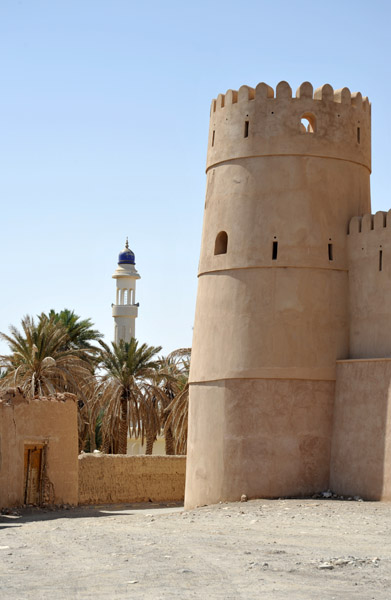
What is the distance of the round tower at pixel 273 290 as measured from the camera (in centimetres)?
1975

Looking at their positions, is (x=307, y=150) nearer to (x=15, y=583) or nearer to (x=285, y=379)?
(x=285, y=379)

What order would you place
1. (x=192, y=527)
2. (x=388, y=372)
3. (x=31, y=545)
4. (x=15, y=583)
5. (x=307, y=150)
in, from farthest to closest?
(x=307, y=150)
(x=388, y=372)
(x=192, y=527)
(x=31, y=545)
(x=15, y=583)

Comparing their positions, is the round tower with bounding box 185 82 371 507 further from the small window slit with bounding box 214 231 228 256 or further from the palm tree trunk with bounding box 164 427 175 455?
the palm tree trunk with bounding box 164 427 175 455

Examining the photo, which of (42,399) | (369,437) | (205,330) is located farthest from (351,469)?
(42,399)

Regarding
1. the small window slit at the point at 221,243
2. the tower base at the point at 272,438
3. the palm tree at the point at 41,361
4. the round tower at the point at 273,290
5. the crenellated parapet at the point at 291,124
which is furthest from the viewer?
the palm tree at the point at 41,361

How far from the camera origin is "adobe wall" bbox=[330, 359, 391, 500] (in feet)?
60.6

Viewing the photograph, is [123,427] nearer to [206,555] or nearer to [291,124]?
[291,124]

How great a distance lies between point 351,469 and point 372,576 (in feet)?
30.7

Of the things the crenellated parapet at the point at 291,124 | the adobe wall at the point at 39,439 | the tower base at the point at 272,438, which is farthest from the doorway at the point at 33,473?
the crenellated parapet at the point at 291,124

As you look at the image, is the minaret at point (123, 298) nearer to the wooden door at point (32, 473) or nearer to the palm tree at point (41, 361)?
the palm tree at point (41, 361)

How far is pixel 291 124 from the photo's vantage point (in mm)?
20672

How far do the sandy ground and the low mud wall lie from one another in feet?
20.3

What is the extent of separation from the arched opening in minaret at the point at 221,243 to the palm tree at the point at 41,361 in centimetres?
811

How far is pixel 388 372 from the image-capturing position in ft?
61.6
